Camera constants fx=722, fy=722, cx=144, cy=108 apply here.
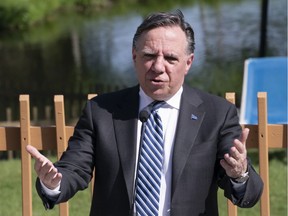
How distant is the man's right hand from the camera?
271 cm

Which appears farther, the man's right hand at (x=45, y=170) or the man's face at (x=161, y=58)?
the man's face at (x=161, y=58)

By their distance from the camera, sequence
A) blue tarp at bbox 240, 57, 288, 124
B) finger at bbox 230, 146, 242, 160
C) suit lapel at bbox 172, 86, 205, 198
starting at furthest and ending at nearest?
1. blue tarp at bbox 240, 57, 288, 124
2. suit lapel at bbox 172, 86, 205, 198
3. finger at bbox 230, 146, 242, 160

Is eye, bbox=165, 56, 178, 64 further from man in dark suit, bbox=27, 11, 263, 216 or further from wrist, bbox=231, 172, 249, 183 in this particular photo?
wrist, bbox=231, 172, 249, 183

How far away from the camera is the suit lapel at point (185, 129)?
117 inches

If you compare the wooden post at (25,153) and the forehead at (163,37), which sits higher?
the forehead at (163,37)

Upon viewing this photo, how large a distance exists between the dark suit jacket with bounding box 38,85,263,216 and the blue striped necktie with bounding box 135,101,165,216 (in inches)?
1.5

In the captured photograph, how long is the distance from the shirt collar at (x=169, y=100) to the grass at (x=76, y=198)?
2.72 m

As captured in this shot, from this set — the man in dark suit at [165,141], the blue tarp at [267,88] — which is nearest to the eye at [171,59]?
the man in dark suit at [165,141]

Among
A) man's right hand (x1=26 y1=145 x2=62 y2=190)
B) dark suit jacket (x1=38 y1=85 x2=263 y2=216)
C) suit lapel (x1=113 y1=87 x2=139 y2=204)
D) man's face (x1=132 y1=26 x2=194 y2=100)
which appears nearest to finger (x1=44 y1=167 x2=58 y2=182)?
man's right hand (x1=26 y1=145 x2=62 y2=190)

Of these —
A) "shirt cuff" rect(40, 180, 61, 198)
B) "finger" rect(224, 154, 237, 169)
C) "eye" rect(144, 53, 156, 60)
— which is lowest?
"shirt cuff" rect(40, 180, 61, 198)

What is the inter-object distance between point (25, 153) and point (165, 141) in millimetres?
1214

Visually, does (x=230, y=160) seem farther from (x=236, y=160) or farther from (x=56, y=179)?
(x=56, y=179)

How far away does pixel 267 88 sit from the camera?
10781 mm

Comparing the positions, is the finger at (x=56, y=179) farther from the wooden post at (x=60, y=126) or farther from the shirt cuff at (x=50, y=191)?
the wooden post at (x=60, y=126)
